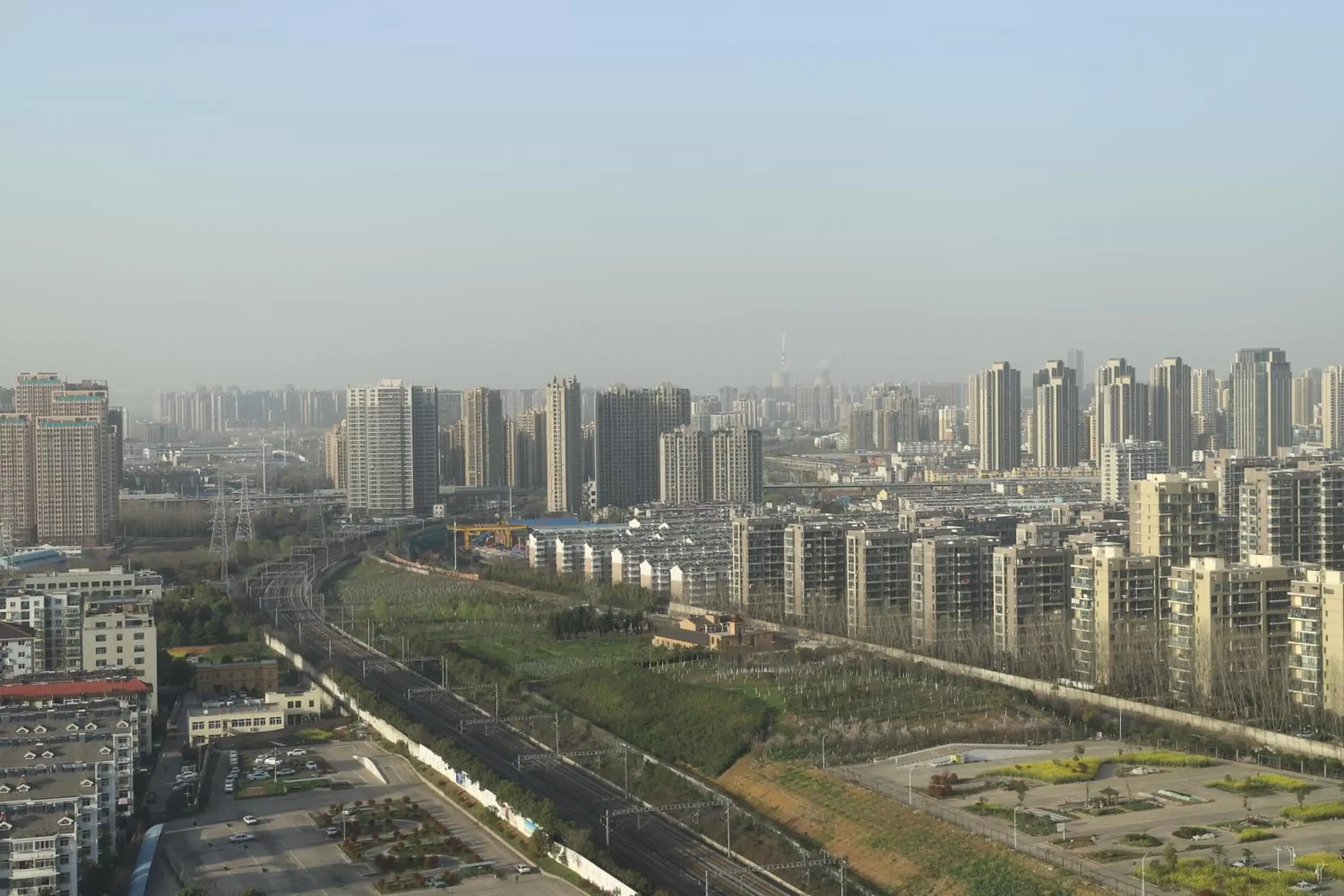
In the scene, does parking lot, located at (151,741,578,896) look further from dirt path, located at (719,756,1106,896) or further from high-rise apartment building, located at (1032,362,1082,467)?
high-rise apartment building, located at (1032,362,1082,467)

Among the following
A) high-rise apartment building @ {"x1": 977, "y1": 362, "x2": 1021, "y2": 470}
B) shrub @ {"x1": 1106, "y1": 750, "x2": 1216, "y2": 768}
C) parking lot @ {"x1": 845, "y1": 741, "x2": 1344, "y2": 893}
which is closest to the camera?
parking lot @ {"x1": 845, "y1": 741, "x2": 1344, "y2": 893}

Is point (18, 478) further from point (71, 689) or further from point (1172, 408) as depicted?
point (1172, 408)

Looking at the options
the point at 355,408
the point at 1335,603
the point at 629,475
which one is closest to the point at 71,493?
the point at 355,408

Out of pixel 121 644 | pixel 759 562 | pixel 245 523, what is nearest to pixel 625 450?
pixel 245 523

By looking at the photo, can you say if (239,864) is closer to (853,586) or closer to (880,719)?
(880,719)

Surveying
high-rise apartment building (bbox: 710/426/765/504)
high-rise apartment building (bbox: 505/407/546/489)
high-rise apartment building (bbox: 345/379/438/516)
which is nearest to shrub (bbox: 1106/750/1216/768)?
high-rise apartment building (bbox: 710/426/765/504)

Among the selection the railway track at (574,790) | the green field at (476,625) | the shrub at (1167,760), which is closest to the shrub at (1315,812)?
the shrub at (1167,760)

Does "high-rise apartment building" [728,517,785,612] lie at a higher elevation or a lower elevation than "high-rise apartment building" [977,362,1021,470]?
lower
